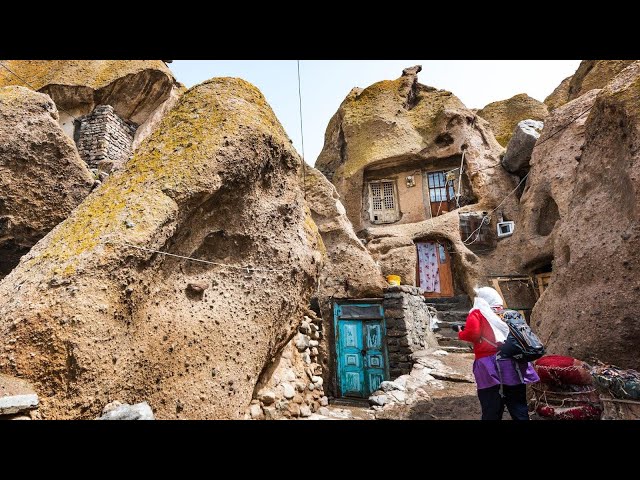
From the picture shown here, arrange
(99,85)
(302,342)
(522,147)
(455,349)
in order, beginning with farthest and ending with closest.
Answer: (522,147)
(99,85)
(455,349)
(302,342)

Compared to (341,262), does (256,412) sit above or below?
below

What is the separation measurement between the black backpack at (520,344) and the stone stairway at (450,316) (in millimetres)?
6095

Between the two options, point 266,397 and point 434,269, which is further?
point 434,269

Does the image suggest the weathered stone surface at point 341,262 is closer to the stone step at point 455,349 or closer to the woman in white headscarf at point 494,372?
the stone step at point 455,349

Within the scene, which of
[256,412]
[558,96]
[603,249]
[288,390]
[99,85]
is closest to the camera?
[603,249]

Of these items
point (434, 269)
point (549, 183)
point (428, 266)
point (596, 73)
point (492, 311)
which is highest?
point (596, 73)

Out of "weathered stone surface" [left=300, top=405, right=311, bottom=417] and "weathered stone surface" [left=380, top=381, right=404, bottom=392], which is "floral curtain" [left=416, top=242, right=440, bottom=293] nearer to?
"weathered stone surface" [left=380, top=381, right=404, bottom=392]

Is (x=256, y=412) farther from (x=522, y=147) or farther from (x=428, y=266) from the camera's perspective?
(x=522, y=147)

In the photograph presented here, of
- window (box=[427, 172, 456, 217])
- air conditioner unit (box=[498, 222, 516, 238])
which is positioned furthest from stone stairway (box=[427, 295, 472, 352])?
window (box=[427, 172, 456, 217])

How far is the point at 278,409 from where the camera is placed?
457cm

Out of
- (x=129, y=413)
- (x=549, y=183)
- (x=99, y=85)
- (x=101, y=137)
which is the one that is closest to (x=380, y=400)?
(x=129, y=413)

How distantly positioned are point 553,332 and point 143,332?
490cm

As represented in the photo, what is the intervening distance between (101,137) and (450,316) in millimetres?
12084

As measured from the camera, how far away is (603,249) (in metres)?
4.19
